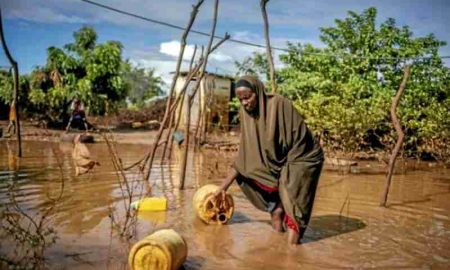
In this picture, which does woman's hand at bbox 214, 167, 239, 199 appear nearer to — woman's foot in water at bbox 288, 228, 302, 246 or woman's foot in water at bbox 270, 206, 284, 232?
woman's foot in water at bbox 270, 206, 284, 232

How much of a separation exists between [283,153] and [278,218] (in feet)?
2.90

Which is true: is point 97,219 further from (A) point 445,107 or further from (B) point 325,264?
(A) point 445,107

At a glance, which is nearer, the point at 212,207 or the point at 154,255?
the point at 154,255

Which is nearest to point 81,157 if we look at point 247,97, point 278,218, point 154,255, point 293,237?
point 278,218

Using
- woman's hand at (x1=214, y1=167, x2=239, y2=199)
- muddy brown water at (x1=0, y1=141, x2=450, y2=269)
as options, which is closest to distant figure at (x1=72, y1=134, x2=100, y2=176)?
muddy brown water at (x1=0, y1=141, x2=450, y2=269)

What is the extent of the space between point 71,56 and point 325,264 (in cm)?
1892

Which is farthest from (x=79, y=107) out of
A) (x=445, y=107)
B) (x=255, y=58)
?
(x=445, y=107)

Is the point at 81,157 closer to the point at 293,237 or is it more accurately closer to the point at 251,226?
the point at 251,226

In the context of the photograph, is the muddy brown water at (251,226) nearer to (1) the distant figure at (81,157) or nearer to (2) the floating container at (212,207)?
(2) the floating container at (212,207)

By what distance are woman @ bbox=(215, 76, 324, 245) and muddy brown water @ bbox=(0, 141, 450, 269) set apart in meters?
0.49

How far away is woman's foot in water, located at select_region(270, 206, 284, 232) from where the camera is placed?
17.7ft

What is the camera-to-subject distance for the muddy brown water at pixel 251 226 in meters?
4.50

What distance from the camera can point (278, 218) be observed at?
17.9ft

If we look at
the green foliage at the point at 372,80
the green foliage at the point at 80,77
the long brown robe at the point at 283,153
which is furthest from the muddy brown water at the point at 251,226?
the green foliage at the point at 80,77
